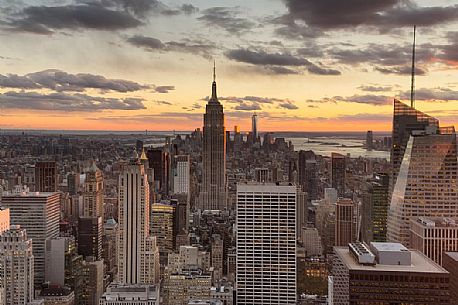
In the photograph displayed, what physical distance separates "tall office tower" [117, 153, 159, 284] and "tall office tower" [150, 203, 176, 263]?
17cm

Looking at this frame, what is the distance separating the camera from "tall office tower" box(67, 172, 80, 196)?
1200 cm

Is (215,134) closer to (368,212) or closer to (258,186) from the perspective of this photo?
(258,186)

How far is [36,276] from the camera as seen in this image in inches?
416

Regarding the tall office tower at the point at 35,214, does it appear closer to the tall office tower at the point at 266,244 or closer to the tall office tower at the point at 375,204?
the tall office tower at the point at 266,244

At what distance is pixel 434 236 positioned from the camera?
9.13 m

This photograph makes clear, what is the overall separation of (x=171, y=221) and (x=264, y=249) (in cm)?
342

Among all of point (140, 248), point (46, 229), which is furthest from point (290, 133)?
point (46, 229)

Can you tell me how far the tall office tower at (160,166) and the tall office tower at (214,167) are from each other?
1.38 metres

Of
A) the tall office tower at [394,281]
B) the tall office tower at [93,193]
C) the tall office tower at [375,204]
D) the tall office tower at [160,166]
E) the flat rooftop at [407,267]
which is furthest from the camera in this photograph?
the tall office tower at [160,166]

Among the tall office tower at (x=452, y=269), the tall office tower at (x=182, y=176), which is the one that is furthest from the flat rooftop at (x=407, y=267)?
the tall office tower at (x=182, y=176)

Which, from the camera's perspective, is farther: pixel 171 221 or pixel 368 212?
pixel 171 221

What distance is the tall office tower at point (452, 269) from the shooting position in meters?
6.41

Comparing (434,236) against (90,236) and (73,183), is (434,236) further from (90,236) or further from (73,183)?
(90,236)

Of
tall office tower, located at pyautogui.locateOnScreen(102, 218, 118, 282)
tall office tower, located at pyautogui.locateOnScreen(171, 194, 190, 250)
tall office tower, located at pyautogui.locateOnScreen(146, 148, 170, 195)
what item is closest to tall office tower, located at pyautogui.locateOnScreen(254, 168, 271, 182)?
tall office tower, located at pyautogui.locateOnScreen(146, 148, 170, 195)
